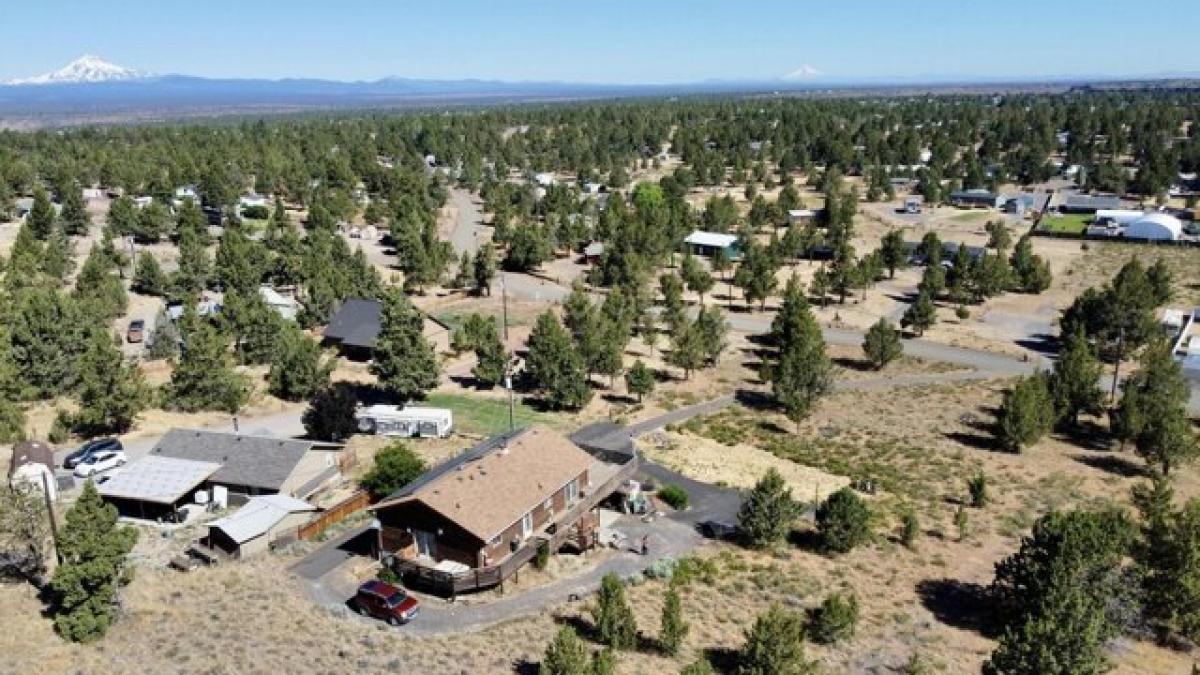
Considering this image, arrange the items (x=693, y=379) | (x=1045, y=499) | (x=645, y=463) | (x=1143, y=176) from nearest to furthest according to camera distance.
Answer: (x=1045, y=499) < (x=645, y=463) < (x=693, y=379) < (x=1143, y=176)

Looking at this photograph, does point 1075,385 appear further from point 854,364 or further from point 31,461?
point 31,461

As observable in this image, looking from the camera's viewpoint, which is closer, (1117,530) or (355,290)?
(1117,530)

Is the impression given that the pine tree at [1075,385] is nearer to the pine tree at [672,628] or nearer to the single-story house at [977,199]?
the pine tree at [672,628]

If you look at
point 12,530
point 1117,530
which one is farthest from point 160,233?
point 1117,530

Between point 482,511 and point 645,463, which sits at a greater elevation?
point 482,511

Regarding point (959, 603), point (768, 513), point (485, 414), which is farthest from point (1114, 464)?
point (485, 414)

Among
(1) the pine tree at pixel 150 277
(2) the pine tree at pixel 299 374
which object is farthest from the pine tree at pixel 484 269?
(2) the pine tree at pixel 299 374

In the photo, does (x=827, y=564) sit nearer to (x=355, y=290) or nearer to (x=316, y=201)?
(x=355, y=290)

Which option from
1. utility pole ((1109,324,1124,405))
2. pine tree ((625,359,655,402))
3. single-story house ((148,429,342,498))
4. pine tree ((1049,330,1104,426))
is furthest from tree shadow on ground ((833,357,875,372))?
single-story house ((148,429,342,498))
